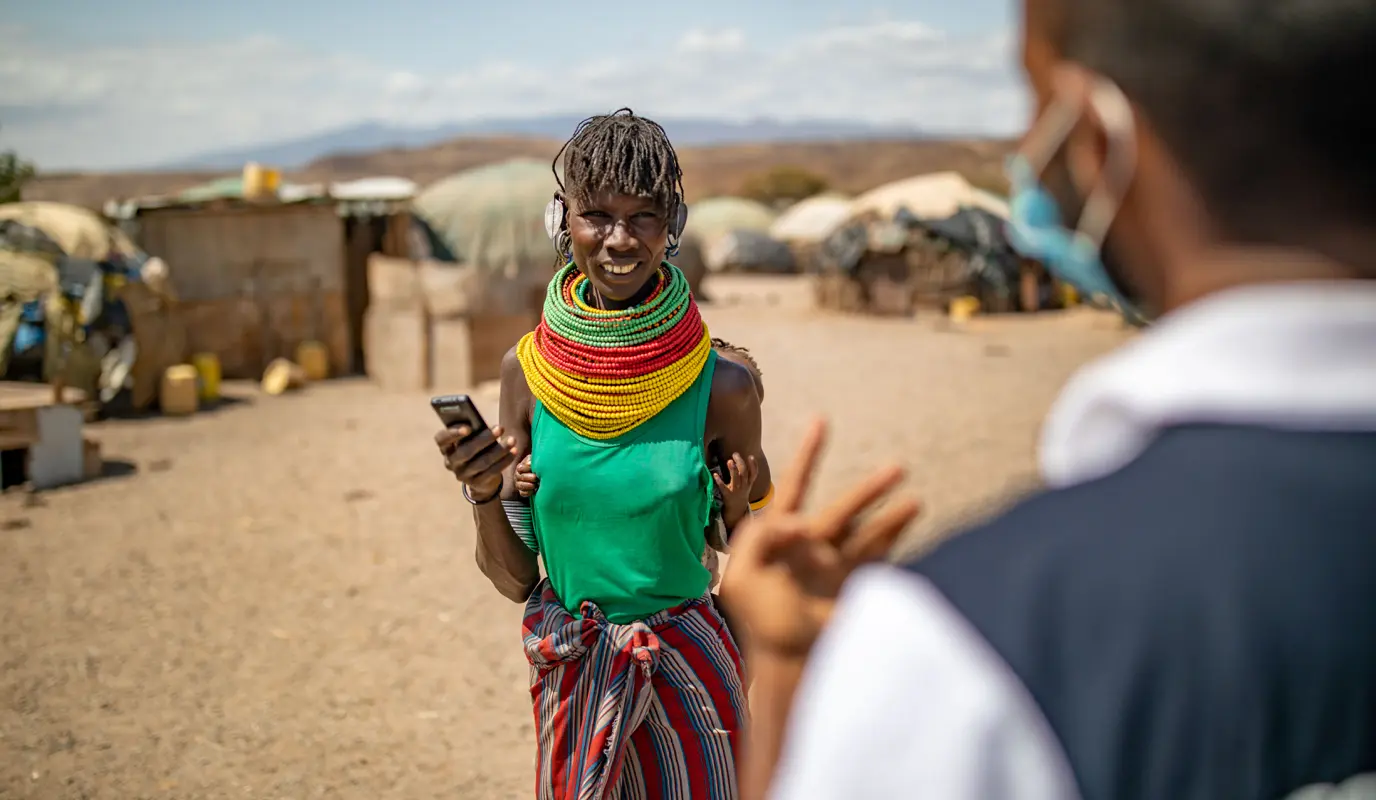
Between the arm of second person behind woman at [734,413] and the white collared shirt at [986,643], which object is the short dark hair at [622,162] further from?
the white collared shirt at [986,643]

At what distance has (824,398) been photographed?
11570 mm

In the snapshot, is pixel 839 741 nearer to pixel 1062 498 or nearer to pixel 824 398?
pixel 1062 498

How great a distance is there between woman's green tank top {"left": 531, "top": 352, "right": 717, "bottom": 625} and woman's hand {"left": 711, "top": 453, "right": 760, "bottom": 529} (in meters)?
0.04

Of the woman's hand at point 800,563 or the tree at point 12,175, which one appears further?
the tree at point 12,175

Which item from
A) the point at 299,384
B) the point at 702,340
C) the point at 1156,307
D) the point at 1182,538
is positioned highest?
the point at 1156,307

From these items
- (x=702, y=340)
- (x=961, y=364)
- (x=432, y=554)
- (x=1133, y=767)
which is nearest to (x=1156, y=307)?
(x=1133, y=767)

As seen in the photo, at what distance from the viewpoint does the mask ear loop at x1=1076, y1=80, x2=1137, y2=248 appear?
83 cm

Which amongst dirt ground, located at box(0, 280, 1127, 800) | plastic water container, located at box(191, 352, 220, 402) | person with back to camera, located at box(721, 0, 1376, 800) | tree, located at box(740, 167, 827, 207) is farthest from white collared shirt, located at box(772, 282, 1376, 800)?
tree, located at box(740, 167, 827, 207)

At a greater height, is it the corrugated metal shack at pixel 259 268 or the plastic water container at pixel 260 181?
the plastic water container at pixel 260 181

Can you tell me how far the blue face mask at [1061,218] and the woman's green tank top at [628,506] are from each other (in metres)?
1.53

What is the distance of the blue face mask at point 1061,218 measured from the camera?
867 millimetres

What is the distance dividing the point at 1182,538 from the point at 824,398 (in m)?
10.9

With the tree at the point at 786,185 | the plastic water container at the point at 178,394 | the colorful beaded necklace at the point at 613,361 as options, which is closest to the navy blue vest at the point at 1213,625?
the colorful beaded necklace at the point at 613,361

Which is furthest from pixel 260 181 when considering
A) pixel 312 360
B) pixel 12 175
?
pixel 12 175
